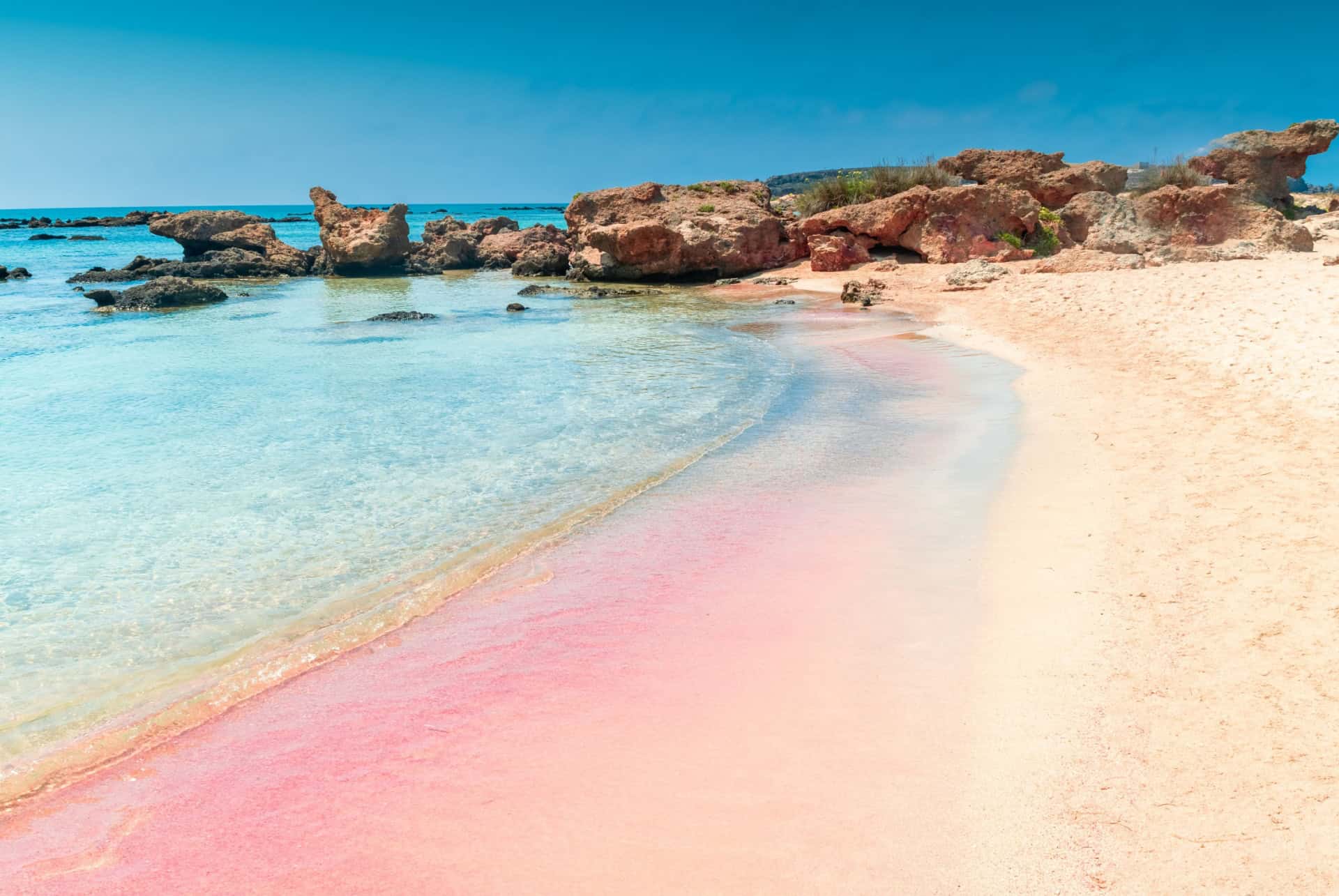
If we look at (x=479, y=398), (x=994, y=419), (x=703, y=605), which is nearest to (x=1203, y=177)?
(x=994, y=419)

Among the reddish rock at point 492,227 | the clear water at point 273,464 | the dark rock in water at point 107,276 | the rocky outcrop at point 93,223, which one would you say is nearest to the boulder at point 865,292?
the clear water at point 273,464

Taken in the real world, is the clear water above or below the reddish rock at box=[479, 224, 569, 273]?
below

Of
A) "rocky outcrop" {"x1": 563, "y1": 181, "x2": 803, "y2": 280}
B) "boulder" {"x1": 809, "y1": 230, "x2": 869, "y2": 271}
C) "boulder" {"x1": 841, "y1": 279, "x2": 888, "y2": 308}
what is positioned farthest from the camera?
"rocky outcrop" {"x1": 563, "y1": 181, "x2": 803, "y2": 280}

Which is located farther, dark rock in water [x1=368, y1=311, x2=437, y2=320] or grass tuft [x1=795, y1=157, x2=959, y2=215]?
grass tuft [x1=795, y1=157, x2=959, y2=215]

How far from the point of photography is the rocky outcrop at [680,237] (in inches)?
919

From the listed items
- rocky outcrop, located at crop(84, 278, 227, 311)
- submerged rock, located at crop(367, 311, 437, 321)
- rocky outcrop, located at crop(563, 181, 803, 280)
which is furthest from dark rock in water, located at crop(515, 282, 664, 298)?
rocky outcrop, located at crop(84, 278, 227, 311)

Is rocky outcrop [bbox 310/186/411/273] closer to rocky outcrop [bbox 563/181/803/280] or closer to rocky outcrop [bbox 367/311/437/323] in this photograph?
rocky outcrop [bbox 563/181/803/280]

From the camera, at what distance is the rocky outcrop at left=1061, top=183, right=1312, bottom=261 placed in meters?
18.4

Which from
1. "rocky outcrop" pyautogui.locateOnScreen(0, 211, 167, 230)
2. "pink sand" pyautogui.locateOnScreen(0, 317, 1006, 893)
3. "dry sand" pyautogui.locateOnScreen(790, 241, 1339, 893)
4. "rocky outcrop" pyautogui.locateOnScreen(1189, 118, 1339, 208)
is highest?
"rocky outcrop" pyautogui.locateOnScreen(1189, 118, 1339, 208)

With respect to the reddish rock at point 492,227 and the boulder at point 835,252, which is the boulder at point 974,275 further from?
the reddish rock at point 492,227

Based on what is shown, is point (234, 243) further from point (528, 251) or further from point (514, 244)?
point (528, 251)

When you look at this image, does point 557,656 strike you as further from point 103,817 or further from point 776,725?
point 103,817

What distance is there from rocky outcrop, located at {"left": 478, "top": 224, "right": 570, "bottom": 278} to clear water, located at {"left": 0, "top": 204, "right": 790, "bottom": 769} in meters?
12.4

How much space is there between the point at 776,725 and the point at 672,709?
44 centimetres
